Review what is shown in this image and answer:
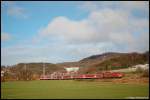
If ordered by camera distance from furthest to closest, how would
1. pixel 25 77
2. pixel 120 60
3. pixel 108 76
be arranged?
pixel 120 60
pixel 25 77
pixel 108 76

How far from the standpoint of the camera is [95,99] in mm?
11109

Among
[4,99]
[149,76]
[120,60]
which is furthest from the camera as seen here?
[120,60]

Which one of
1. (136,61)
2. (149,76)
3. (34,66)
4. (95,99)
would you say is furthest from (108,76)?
(34,66)

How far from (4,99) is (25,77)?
96.6ft

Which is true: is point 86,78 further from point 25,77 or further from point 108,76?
point 25,77

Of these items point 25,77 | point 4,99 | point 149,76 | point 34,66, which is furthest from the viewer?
point 34,66

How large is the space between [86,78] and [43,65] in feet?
175

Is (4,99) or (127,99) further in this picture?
(4,99)

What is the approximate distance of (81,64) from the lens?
8450 cm

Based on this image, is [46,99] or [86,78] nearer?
[46,99]

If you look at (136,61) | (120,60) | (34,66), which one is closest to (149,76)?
(136,61)

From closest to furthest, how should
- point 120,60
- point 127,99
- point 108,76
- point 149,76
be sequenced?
point 127,99 → point 149,76 → point 108,76 → point 120,60

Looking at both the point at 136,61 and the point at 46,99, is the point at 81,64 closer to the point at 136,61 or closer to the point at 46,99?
the point at 136,61

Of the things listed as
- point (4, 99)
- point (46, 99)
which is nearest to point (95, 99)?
point (46, 99)
